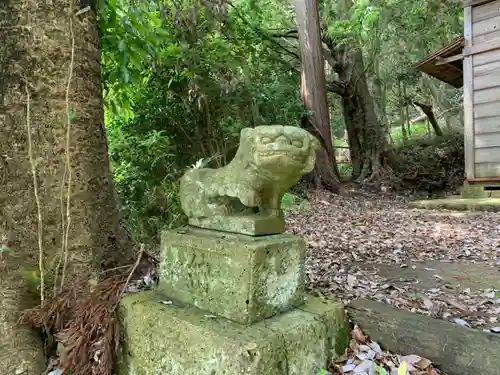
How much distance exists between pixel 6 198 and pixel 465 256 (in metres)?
4.07

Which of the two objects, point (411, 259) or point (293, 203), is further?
point (293, 203)

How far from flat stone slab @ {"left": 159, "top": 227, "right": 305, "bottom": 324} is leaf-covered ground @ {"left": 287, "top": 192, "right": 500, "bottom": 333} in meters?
0.73

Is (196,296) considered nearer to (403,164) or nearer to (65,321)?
(65,321)

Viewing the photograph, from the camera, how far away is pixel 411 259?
396 centimetres

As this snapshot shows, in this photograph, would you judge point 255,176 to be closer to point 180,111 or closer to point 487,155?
point 180,111

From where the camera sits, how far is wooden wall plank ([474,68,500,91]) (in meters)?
7.27

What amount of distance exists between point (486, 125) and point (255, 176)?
7332mm

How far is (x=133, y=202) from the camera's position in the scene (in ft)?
20.7

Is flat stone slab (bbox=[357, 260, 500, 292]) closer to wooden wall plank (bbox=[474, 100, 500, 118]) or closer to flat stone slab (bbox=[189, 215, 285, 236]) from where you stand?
flat stone slab (bbox=[189, 215, 285, 236])

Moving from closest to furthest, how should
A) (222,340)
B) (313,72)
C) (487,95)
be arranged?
(222,340)
(487,95)
(313,72)

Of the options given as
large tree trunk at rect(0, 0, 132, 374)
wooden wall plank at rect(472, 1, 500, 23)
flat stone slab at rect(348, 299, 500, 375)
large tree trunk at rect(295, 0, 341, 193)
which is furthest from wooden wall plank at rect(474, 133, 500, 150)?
large tree trunk at rect(0, 0, 132, 374)

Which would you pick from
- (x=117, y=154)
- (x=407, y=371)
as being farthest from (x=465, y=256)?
(x=117, y=154)

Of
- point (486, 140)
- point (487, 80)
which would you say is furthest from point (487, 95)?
point (486, 140)

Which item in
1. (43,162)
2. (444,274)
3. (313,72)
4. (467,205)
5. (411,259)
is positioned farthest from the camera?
(313,72)
